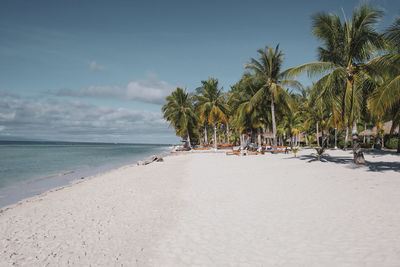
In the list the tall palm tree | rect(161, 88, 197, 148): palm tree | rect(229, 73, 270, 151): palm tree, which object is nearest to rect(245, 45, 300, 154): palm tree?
rect(229, 73, 270, 151): palm tree

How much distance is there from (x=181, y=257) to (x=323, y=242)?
2.35 meters

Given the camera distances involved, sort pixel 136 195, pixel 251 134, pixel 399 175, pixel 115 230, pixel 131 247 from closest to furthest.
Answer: pixel 131 247 < pixel 115 230 < pixel 136 195 < pixel 399 175 < pixel 251 134

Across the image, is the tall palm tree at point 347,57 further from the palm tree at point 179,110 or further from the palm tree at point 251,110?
the palm tree at point 179,110

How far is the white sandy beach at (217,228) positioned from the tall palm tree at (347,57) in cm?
509

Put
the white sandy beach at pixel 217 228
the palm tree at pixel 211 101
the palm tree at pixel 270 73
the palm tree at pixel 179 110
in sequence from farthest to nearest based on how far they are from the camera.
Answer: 1. the palm tree at pixel 179 110
2. the palm tree at pixel 211 101
3. the palm tree at pixel 270 73
4. the white sandy beach at pixel 217 228

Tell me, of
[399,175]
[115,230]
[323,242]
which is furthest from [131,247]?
[399,175]

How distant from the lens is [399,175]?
8688mm

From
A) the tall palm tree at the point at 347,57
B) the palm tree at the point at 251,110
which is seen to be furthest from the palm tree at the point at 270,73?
the tall palm tree at the point at 347,57

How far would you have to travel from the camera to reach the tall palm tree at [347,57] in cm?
1147

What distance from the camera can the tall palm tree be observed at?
11.5 m

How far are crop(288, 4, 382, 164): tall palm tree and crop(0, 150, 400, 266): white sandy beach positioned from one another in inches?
200

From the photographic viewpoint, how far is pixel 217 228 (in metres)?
4.54

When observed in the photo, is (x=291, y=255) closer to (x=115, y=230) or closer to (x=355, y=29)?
(x=115, y=230)

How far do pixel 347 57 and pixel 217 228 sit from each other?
1224cm
